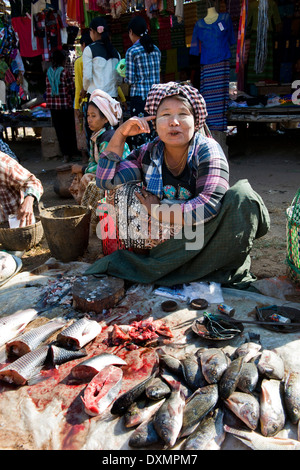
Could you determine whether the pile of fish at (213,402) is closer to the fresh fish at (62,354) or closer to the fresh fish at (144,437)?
the fresh fish at (144,437)

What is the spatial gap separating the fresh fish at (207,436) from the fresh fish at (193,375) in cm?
22

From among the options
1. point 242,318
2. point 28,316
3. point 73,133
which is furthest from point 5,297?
point 73,133

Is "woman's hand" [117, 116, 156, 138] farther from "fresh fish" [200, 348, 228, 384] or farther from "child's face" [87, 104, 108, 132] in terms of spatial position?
"fresh fish" [200, 348, 228, 384]

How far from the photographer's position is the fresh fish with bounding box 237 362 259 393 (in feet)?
6.68

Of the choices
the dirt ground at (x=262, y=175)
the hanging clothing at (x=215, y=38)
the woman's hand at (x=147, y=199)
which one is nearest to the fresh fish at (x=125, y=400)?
the woman's hand at (x=147, y=199)

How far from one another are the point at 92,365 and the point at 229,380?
798mm

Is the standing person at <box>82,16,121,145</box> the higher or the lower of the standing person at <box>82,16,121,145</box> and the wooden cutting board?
the higher

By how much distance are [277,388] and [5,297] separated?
92.7 inches

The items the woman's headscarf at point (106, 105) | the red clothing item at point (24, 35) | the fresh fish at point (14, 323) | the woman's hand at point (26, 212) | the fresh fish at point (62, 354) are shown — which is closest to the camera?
the fresh fish at point (62, 354)

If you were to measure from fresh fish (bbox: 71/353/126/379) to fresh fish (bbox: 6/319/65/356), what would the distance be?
0.42m

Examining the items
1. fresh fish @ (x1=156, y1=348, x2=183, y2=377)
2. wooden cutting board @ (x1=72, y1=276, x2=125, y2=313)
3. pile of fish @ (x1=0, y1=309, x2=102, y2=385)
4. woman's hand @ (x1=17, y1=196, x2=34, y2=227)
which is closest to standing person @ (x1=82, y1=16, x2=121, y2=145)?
woman's hand @ (x1=17, y1=196, x2=34, y2=227)

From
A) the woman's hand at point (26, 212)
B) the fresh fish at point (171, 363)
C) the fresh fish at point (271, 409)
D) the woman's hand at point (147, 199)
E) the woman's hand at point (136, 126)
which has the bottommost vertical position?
the fresh fish at point (271, 409)

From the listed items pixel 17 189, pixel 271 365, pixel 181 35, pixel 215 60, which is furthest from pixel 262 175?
pixel 271 365

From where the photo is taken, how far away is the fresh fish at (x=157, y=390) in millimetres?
2004
